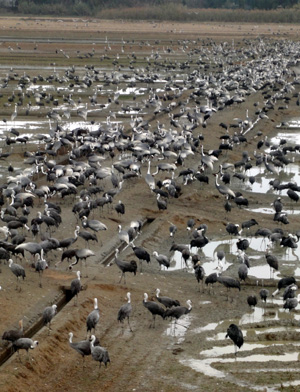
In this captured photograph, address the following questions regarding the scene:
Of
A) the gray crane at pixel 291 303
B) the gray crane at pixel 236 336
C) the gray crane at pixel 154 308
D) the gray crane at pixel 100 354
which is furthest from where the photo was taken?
the gray crane at pixel 291 303

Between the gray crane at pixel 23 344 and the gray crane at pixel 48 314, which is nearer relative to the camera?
the gray crane at pixel 23 344

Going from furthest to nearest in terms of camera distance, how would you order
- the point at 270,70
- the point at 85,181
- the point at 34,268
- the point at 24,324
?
1. the point at 270,70
2. the point at 85,181
3. the point at 34,268
4. the point at 24,324

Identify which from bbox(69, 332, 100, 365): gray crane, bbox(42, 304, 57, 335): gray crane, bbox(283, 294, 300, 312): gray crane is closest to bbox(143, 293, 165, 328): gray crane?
bbox(42, 304, 57, 335): gray crane

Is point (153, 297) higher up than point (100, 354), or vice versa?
point (100, 354)

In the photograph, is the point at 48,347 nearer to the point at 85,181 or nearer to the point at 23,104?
the point at 85,181

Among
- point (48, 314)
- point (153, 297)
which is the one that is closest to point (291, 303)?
point (153, 297)

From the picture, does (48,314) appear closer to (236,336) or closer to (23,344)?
(23,344)

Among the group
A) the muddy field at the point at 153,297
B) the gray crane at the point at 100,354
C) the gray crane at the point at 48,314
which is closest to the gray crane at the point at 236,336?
the muddy field at the point at 153,297

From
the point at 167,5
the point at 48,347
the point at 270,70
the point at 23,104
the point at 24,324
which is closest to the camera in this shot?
the point at 48,347

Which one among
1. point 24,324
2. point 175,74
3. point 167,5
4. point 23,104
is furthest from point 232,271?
point 167,5

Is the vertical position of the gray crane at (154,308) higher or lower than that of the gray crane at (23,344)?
lower

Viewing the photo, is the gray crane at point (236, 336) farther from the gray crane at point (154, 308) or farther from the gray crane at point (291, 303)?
the gray crane at point (291, 303)
